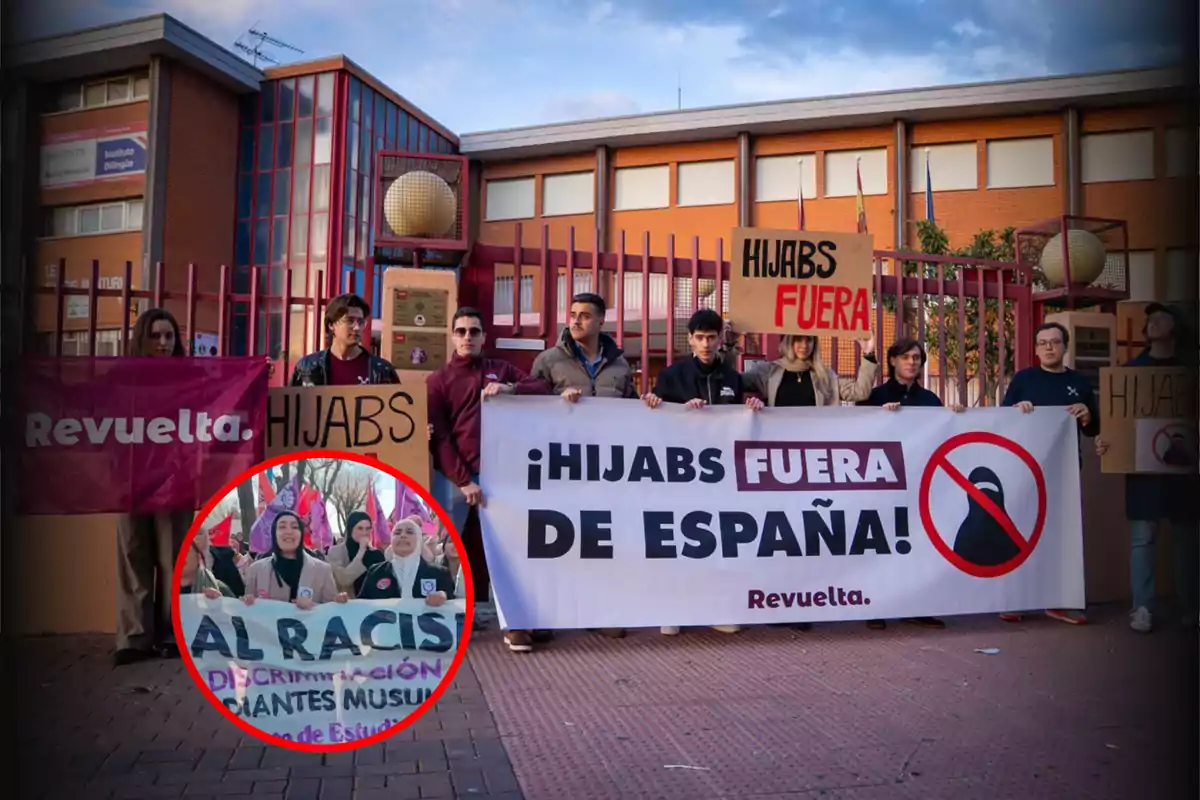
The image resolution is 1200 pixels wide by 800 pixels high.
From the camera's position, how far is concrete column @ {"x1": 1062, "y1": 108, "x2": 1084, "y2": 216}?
24.3 m

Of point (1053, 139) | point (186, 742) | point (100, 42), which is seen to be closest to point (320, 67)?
point (100, 42)

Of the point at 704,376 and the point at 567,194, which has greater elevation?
the point at 567,194

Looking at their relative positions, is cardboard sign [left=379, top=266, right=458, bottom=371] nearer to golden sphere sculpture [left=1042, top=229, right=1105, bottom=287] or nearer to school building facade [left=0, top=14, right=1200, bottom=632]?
golden sphere sculpture [left=1042, top=229, right=1105, bottom=287]

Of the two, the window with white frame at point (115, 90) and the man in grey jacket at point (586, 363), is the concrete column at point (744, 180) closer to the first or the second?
the window with white frame at point (115, 90)

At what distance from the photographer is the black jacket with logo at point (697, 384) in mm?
5234

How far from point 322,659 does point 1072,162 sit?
89.0ft

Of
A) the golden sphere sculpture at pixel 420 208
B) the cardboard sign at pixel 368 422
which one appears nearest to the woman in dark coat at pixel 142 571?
the cardboard sign at pixel 368 422

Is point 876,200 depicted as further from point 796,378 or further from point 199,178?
point 796,378

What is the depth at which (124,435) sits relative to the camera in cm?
434

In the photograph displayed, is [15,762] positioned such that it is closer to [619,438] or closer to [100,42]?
[619,438]

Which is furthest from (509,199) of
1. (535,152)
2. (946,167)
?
(946,167)

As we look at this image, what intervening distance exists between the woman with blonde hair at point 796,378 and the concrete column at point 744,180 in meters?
21.8

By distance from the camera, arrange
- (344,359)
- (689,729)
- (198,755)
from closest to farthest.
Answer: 1. (198,755)
2. (689,729)
3. (344,359)

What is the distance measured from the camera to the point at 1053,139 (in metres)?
24.9
